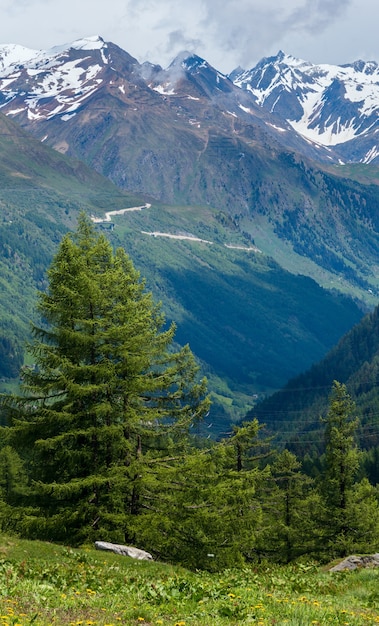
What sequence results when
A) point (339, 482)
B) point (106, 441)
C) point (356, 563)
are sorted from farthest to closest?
point (339, 482)
point (106, 441)
point (356, 563)

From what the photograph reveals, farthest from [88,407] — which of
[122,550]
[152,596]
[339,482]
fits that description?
[339,482]

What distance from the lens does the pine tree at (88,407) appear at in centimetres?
3653

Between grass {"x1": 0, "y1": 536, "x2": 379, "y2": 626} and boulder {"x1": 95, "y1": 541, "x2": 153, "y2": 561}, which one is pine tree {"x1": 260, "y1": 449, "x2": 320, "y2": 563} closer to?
boulder {"x1": 95, "y1": 541, "x2": 153, "y2": 561}

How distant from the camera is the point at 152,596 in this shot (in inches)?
777

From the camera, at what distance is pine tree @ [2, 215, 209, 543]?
36531 millimetres

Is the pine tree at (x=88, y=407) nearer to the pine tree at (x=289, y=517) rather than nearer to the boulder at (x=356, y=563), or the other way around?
the boulder at (x=356, y=563)

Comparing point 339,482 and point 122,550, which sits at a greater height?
point 339,482

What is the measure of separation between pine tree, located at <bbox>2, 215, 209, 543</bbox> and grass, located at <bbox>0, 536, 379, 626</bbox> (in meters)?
8.52

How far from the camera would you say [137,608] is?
17688 mm

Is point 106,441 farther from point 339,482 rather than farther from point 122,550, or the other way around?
point 339,482

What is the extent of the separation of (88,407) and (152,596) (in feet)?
65.9

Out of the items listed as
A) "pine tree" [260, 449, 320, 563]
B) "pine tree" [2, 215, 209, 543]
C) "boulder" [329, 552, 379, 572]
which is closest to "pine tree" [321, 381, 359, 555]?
"pine tree" [260, 449, 320, 563]

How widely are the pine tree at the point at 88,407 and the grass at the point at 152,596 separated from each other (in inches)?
335

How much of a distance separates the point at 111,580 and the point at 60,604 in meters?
5.29
